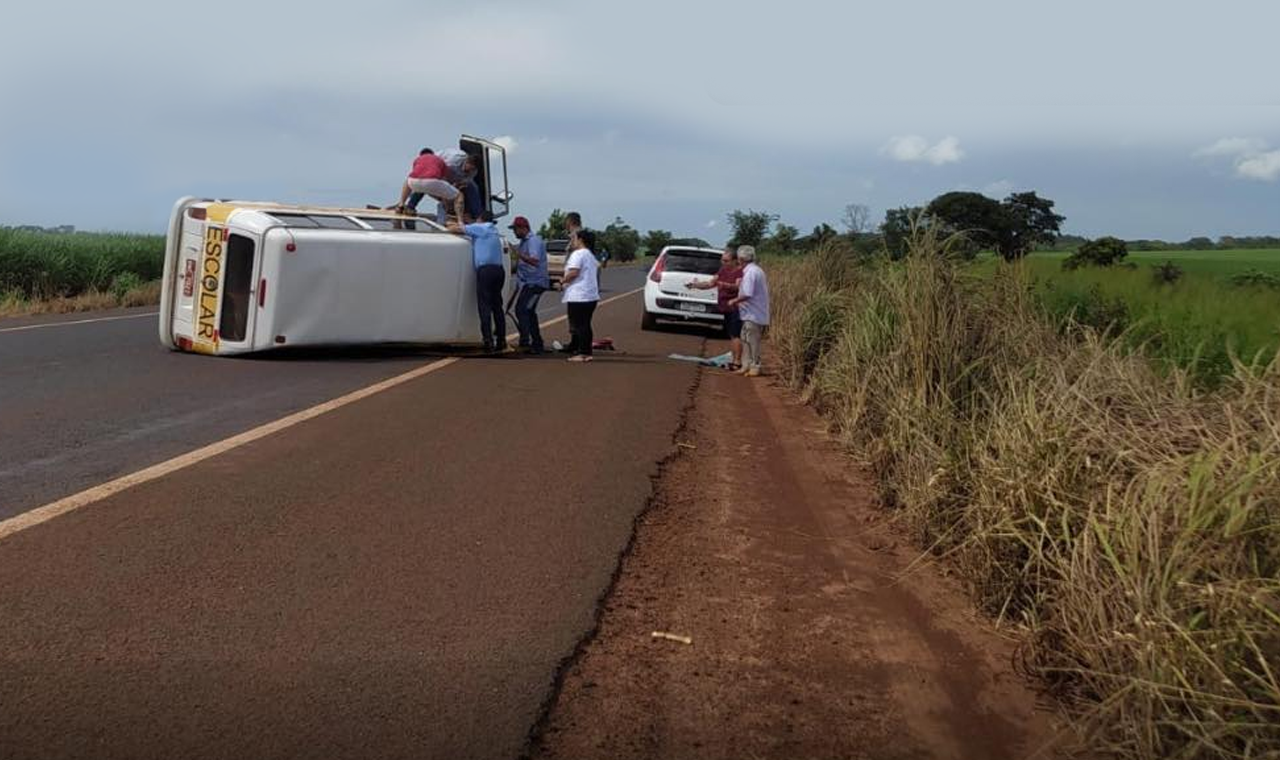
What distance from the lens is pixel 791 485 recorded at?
6949 millimetres

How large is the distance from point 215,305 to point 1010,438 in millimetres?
9425

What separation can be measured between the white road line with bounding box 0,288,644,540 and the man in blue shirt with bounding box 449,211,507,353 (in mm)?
2672

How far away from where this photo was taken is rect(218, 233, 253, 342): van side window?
1153cm

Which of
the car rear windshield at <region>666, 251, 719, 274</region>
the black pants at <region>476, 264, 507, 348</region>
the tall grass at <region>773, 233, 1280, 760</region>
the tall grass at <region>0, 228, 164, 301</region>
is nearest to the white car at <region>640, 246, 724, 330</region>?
the car rear windshield at <region>666, 251, 719, 274</region>

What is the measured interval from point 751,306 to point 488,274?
3170 millimetres

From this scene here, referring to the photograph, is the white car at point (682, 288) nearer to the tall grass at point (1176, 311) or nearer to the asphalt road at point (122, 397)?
the asphalt road at point (122, 397)

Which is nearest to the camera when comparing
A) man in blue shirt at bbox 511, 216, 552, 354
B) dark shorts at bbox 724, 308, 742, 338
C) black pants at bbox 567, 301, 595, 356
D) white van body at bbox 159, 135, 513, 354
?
white van body at bbox 159, 135, 513, 354

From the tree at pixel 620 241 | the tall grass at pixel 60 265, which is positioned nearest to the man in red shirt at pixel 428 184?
the tall grass at pixel 60 265

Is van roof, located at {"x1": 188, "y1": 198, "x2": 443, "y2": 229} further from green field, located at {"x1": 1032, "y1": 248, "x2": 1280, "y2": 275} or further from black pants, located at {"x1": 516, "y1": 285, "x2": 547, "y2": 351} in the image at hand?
green field, located at {"x1": 1032, "y1": 248, "x2": 1280, "y2": 275}

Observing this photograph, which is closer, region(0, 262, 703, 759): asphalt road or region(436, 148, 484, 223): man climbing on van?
region(0, 262, 703, 759): asphalt road

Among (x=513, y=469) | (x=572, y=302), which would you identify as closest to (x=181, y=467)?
(x=513, y=469)

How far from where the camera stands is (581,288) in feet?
41.9

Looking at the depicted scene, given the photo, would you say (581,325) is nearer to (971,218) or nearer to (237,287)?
(237,287)

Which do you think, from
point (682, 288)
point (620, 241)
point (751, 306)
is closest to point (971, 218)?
point (751, 306)
